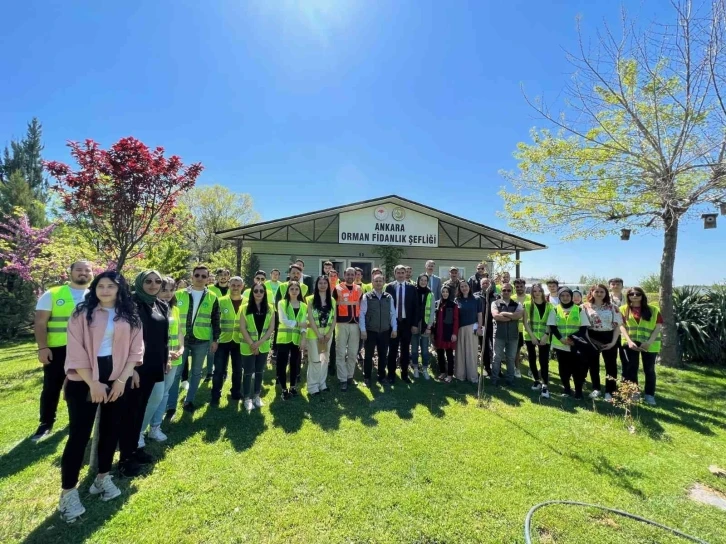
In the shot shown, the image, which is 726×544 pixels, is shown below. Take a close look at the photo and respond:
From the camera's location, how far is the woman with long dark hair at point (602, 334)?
502 centimetres

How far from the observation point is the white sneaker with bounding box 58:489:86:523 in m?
2.34

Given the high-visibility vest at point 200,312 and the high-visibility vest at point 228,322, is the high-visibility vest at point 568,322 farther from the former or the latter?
the high-visibility vest at point 200,312

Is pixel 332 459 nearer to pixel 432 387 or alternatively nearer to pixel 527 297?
pixel 432 387

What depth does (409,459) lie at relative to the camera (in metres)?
3.26

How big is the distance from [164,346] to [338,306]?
A: 2761mm

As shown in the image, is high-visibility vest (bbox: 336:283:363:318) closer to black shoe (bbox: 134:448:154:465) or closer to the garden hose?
black shoe (bbox: 134:448:154:465)

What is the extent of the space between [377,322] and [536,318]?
108 inches

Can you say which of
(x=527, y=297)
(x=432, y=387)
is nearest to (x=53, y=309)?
(x=432, y=387)

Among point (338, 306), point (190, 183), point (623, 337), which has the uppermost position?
point (190, 183)

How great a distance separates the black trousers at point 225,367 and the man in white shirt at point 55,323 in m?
1.61

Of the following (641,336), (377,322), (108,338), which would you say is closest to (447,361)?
(377,322)

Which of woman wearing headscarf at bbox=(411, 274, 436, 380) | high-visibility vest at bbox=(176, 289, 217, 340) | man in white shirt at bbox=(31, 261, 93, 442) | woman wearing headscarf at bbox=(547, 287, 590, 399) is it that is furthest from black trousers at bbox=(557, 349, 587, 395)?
man in white shirt at bbox=(31, 261, 93, 442)

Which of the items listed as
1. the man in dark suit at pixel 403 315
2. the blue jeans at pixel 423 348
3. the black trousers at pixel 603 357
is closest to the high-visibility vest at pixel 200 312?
the man in dark suit at pixel 403 315

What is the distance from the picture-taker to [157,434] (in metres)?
3.54
